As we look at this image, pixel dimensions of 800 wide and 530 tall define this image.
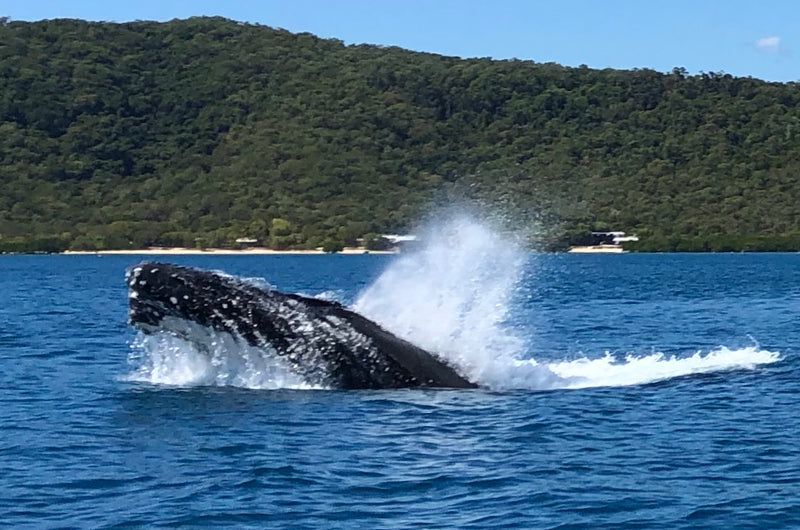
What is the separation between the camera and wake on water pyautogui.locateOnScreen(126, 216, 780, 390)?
65.9 feet

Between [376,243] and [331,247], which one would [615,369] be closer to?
[376,243]

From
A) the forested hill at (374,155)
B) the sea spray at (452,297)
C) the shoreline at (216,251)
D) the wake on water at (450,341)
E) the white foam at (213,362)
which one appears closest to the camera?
the white foam at (213,362)

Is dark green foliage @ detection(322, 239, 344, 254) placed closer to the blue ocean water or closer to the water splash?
the blue ocean water

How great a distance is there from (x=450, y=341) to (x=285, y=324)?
10.7 ft

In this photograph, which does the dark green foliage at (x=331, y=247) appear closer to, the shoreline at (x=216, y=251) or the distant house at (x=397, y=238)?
the shoreline at (x=216, y=251)

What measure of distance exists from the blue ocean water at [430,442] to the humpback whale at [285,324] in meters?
0.44

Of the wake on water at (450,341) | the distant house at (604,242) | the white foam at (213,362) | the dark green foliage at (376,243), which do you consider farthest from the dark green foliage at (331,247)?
the white foam at (213,362)

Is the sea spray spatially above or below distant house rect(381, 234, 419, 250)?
above

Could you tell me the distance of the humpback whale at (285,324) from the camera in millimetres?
18891

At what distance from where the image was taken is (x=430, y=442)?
52.2 feet

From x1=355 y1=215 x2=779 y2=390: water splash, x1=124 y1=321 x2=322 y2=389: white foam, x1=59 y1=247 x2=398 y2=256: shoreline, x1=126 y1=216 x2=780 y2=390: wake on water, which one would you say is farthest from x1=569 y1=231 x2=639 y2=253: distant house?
x1=124 y1=321 x2=322 y2=389: white foam

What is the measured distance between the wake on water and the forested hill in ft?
419

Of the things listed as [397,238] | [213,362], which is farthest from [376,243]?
[213,362]

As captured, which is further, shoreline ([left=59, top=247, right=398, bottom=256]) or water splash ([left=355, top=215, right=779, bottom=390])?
shoreline ([left=59, top=247, right=398, bottom=256])
